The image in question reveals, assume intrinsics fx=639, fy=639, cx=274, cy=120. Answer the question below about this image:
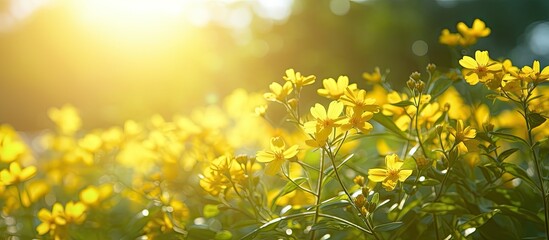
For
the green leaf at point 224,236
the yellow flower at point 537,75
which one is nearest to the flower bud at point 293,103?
the green leaf at point 224,236

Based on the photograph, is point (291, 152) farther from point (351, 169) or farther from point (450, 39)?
point (450, 39)

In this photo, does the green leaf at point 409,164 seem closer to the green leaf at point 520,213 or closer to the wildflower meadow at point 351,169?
the wildflower meadow at point 351,169

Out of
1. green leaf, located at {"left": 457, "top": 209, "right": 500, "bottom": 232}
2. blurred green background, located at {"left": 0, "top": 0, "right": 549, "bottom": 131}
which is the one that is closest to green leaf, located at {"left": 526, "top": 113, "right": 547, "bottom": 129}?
green leaf, located at {"left": 457, "top": 209, "right": 500, "bottom": 232}

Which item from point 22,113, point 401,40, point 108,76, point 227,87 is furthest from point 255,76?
point 22,113

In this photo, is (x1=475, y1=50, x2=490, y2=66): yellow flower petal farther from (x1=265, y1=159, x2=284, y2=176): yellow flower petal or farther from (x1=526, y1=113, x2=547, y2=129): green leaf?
(x1=265, y1=159, x2=284, y2=176): yellow flower petal

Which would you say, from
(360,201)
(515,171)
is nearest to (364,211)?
(360,201)
